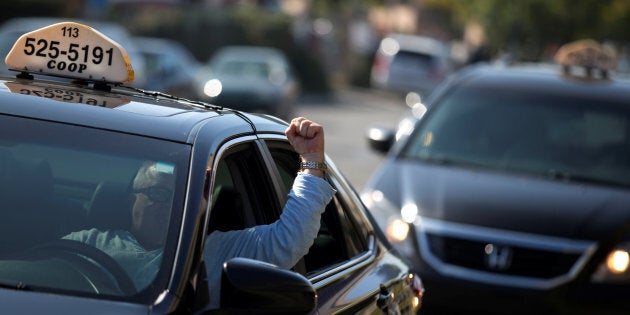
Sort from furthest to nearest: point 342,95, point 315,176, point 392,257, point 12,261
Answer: point 342,95, point 392,257, point 315,176, point 12,261

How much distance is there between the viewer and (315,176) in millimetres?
4461

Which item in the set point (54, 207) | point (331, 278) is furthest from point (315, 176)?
point (54, 207)

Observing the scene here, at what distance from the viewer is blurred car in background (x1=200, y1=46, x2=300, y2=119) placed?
26562 mm

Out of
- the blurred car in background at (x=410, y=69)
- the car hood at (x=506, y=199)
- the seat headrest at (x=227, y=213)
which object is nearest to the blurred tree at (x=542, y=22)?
the blurred car in background at (x=410, y=69)

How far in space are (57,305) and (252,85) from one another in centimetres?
2380

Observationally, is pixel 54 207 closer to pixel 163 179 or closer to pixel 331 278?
pixel 163 179

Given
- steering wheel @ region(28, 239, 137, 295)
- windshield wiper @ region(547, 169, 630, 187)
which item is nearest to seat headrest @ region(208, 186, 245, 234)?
steering wheel @ region(28, 239, 137, 295)

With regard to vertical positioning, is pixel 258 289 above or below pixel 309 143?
below

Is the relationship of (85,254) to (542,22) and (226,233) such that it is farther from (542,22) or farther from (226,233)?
(542,22)

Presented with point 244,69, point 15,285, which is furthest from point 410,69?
point 15,285

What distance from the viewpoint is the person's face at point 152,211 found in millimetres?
3869

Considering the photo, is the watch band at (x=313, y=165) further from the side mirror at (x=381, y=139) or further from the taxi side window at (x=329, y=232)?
the side mirror at (x=381, y=139)

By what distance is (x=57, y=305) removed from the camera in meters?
3.51

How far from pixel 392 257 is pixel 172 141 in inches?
55.4
